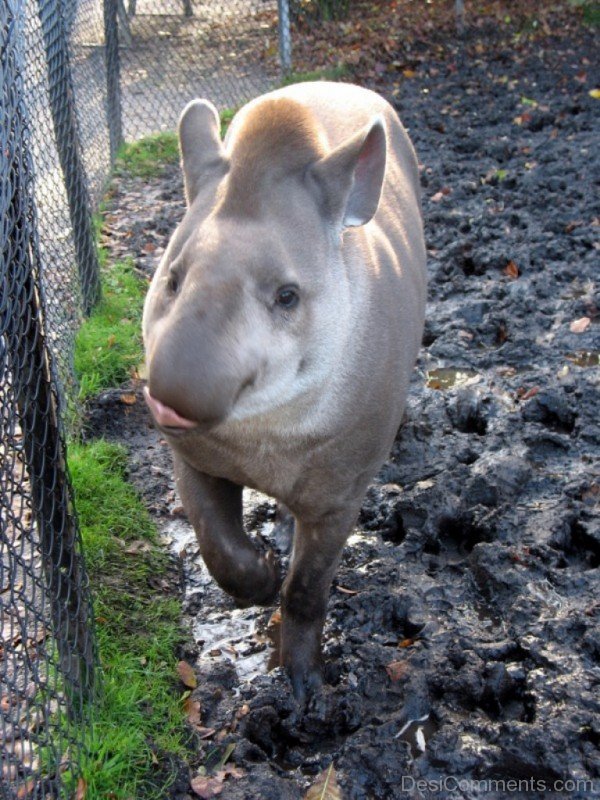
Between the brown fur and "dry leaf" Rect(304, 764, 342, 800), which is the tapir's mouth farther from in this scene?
"dry leaf" Rect(304, 764, 342, 800)

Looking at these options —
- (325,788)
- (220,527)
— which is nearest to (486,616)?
(325,788)

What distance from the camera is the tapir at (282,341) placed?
7.58 ft

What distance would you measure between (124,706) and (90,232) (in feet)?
10.9

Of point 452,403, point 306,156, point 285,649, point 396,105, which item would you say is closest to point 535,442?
point 452,403

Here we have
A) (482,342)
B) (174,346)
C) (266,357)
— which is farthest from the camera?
(482,342)

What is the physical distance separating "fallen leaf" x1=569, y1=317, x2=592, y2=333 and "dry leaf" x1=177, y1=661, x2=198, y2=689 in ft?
9.85

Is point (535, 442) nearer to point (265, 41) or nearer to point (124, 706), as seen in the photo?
point (124, 706)

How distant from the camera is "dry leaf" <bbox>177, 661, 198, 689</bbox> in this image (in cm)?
340

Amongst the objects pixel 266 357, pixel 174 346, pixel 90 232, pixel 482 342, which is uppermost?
pixel 174 346

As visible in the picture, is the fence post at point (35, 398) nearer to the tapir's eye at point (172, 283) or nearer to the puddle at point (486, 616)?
the tapir's eye at point (172, 283)

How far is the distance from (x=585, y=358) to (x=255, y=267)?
10.4 ft

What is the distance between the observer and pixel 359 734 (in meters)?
3.12

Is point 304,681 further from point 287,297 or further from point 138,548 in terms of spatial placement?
point 287,297

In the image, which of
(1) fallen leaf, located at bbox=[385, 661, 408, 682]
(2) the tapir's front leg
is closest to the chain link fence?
(2) the tapir's front leg
